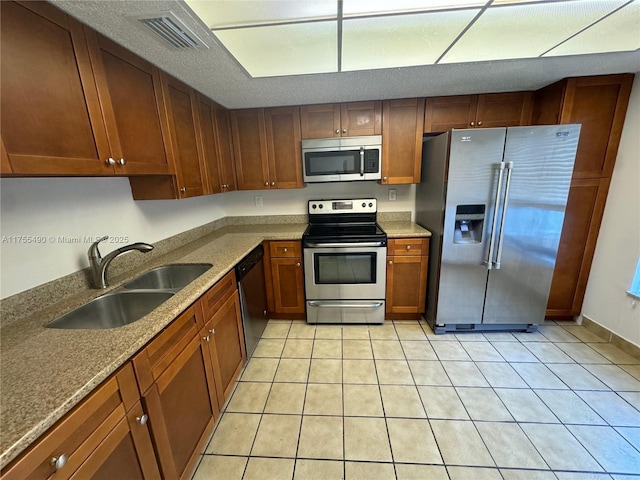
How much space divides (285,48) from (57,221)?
1584 millimetres

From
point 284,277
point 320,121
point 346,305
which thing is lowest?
point 346,305

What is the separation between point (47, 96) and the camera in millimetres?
1005

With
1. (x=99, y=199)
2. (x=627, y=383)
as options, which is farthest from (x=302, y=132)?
(x=627, y=383)

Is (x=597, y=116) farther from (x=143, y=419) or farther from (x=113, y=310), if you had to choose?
(x=113, y=310)

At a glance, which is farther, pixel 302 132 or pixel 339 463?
pixel 302 132

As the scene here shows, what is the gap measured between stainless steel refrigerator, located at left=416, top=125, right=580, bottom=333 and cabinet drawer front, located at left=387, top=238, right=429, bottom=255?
0.08 metres

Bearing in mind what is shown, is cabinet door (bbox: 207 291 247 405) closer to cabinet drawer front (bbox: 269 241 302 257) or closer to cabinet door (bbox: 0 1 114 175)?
cabinet drawer front (bbox: 269 241 302 257)

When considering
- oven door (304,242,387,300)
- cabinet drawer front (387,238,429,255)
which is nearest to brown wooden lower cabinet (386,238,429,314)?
cabinet drawer front (387,238,429,255)

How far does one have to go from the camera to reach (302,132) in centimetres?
254

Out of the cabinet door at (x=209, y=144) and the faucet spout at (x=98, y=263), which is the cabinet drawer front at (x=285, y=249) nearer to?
the cabinet door at (x=209, y=144)

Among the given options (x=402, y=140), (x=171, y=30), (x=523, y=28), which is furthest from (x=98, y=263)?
(x=523, y=28)

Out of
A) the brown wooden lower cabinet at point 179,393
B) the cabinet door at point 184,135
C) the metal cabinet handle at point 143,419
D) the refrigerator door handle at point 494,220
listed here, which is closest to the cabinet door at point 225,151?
the cabinet door at point 184,135

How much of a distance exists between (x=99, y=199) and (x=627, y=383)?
376 centimetres

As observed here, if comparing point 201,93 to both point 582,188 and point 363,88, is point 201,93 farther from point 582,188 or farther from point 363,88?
point 582,188
